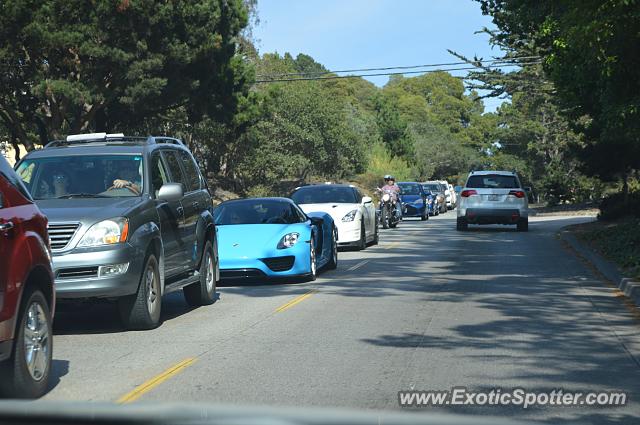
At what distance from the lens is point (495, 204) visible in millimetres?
29531

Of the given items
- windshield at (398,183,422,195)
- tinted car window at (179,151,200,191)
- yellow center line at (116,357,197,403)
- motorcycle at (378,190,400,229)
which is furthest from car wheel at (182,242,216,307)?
windshield at (398,183,422,195)

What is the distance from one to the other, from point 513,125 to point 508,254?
61769mm

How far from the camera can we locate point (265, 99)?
4959cm

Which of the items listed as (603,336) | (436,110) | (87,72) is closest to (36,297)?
(603,336)

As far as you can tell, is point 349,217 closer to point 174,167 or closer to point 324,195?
point 324,195

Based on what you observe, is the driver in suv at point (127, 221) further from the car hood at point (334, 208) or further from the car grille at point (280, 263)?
the car hood at point (334, 208)

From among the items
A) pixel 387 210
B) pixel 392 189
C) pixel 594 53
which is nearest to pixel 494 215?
pixel 387 210

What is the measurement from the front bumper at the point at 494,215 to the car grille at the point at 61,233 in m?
21.0

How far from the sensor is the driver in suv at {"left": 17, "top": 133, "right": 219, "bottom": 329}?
966cm

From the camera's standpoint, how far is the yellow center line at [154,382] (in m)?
7.08

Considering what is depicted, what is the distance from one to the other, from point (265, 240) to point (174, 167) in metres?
2.94

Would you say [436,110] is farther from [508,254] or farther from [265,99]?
[508,254]

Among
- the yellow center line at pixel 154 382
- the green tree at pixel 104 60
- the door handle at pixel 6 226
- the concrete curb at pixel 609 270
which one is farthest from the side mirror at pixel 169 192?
the green tree at pixel 104 60

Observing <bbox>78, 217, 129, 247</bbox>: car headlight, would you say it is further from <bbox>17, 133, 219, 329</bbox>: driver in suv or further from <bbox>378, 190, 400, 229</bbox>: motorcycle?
<bbox>378, 190, 400, 229</bbox>: motorcycle
